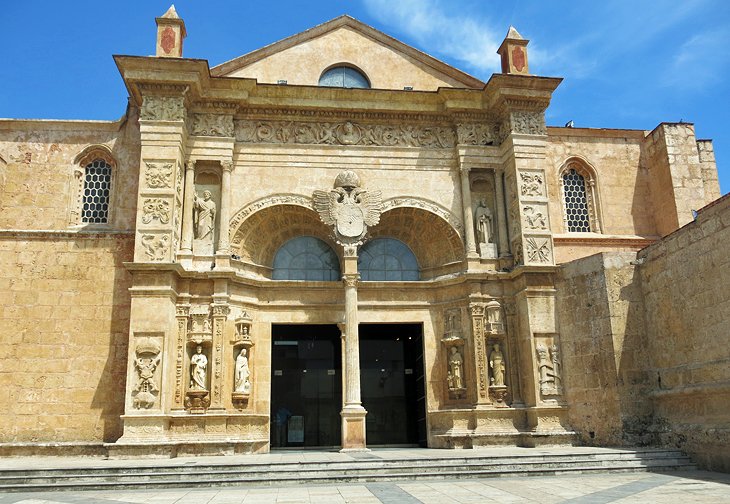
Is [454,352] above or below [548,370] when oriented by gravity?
above

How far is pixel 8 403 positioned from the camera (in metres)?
16.9

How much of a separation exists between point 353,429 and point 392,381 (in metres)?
4.05

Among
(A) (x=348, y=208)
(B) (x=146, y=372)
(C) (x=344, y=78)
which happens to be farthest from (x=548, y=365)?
(C) (x=344, y=78)

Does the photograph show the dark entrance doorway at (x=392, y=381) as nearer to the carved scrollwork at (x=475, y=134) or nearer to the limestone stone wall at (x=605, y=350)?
the limestone stone wall at (x=605, y=350)

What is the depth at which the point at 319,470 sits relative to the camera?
42.9 feet

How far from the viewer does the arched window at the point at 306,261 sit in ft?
64.5

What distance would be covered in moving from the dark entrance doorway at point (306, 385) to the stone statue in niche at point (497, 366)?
5066 millimetres

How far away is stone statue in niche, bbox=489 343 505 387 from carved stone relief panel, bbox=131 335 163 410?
9107mm

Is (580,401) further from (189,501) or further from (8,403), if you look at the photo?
(8,403)

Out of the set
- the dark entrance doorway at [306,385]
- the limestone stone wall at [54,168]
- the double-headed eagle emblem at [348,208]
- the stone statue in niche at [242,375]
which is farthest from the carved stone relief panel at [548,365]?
the limestone stone wall at [54,168]

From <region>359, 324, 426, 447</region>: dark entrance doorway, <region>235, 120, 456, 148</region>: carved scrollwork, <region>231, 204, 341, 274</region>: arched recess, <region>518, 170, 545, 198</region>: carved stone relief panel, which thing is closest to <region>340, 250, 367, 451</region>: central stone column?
<region>231, 204, 341, 274</region>: arched recess

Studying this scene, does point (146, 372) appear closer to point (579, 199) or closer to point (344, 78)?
point (344, 78)

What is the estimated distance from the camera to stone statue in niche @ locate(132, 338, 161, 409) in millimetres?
15922

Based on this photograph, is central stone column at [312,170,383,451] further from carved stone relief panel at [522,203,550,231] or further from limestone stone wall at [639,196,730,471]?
limestone stone wall at [639,196,730,471]
